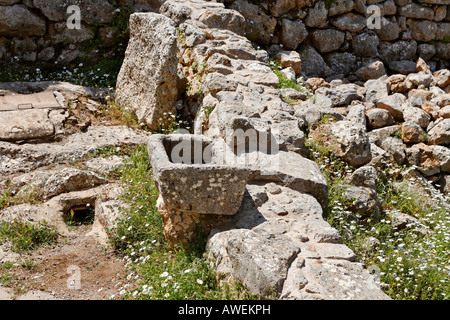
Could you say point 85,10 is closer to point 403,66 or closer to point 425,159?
point 425,159

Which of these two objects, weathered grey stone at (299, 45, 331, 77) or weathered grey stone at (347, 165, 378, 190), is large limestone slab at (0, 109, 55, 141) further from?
weathered grey stone at (299, 45, 331, 77)

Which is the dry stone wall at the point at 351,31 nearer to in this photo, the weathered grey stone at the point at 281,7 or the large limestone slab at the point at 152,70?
the weathered grey stone at the point at 281,7

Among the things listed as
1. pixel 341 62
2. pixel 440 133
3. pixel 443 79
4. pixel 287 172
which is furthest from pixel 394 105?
pixel 287 172

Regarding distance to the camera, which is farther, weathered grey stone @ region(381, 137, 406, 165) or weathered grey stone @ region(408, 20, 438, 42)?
weathered grey stone @ region(408, 20, 438, 42)

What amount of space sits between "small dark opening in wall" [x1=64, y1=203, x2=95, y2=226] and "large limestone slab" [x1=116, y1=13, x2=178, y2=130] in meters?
1.51

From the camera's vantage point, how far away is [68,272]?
4645mm

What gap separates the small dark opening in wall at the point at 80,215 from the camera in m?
5.47

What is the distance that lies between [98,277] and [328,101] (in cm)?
434

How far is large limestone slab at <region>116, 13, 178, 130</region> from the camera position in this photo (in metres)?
6.31

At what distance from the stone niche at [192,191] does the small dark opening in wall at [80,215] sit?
142 cm

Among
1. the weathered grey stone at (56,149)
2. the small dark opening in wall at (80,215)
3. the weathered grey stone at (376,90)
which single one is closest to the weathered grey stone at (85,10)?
the weathered grey stone at (56,149)

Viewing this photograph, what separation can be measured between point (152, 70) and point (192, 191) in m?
2.93

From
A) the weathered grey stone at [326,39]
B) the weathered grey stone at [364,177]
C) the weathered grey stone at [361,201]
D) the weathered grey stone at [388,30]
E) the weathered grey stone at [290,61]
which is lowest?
the weathered grey stone at [361,201]

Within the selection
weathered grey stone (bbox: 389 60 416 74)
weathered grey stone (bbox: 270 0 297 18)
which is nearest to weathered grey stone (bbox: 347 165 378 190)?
weathered grey stone (bbox: 270 0 297 18)
